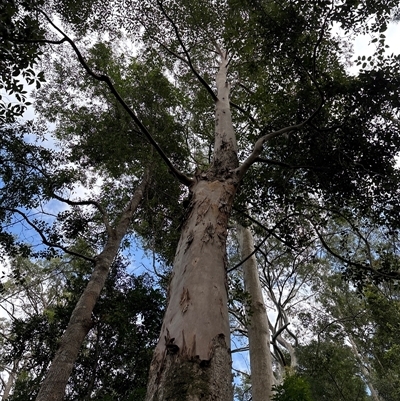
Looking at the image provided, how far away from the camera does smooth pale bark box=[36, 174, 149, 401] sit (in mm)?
3568

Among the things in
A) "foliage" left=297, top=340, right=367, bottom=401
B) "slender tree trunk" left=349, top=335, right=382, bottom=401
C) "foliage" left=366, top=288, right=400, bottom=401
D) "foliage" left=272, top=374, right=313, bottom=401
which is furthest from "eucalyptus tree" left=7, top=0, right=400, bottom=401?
"slender tree trunk" left=349, top=335, right=382, bottom=401

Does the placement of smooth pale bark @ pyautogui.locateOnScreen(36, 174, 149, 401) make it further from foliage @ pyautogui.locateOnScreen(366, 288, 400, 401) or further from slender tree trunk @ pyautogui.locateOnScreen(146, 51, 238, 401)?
foliage @ pyautogui.locateOnScreen(366, 288, 400, 401)

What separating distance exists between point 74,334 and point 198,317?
11.1ft

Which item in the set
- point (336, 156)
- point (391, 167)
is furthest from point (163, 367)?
point (391, 167)

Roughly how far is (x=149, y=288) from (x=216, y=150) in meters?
4.28

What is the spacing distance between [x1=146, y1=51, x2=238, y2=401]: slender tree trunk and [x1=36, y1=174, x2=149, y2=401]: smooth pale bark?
9.40 feet

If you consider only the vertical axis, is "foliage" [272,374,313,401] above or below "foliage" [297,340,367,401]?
below

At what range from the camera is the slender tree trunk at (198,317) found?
3.79 ft

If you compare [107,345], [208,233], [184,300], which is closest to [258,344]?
[107,345]

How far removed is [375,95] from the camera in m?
4.09

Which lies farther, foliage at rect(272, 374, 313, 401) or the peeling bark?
foliage at rect(272, 374, 313, 401)

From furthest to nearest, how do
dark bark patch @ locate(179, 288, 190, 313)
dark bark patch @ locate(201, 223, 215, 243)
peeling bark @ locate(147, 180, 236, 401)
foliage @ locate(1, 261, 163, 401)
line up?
foliage @ locate(1, 261, 163, 401), dark bark patch @ locate(201, 223, 215, 243), dark bark patch @ locate(179, 288, 190, 313), peeling bark @ locate(147, 180, 236, 401)

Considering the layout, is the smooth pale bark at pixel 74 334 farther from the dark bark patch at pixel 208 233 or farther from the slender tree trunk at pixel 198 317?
the dark bark patch at pixel 208 233

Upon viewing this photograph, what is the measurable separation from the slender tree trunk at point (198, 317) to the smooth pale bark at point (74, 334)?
2864mm
